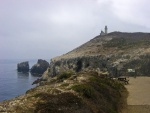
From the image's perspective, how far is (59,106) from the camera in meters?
15.8

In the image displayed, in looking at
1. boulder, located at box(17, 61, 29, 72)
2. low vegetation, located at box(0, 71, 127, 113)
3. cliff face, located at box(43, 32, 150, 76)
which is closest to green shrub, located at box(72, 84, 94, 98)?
low vegetation, located at box(0, 71, 127, 113)

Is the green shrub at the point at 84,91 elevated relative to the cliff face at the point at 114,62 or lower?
lower

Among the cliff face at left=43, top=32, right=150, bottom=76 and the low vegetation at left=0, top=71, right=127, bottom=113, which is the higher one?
the cliff face at left=43, top=32, right=150, bottom=76

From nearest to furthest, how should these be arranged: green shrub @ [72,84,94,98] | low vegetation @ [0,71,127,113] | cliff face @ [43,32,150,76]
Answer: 1. low vegetation @ [0,71,127,113]
2. green shrub @ [72,84,94,98]
3. cliff face @ [43,32,150,76]

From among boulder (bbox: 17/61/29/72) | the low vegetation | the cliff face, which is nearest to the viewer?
the low vegetation

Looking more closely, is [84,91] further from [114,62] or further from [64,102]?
[114,62]

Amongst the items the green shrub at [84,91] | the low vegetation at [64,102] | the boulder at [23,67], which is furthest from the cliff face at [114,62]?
the boulder at [23,67]

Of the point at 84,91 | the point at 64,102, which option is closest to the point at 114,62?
the point at 84,91

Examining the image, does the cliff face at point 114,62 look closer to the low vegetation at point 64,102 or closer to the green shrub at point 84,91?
the green shrub at point 84,91

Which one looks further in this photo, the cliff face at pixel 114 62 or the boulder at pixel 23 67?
the boulder at pixel 23 67

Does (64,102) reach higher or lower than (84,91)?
lower

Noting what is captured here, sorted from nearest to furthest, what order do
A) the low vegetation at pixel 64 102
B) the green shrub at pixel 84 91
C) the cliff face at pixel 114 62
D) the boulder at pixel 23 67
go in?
the low vegetation at pixel 64 102, the green shrub at pixel 84 91, the cliff face at pixel 114 62, the boulder at pixel 23 67

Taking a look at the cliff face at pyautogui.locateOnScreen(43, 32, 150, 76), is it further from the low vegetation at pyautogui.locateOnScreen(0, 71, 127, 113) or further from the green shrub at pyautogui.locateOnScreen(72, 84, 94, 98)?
the low vegetation at pyautogui.locateOnScreen(0, 71, 127, 113)

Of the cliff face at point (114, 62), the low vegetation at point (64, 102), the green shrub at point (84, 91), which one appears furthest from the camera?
the cliff face at point (114, 62)
